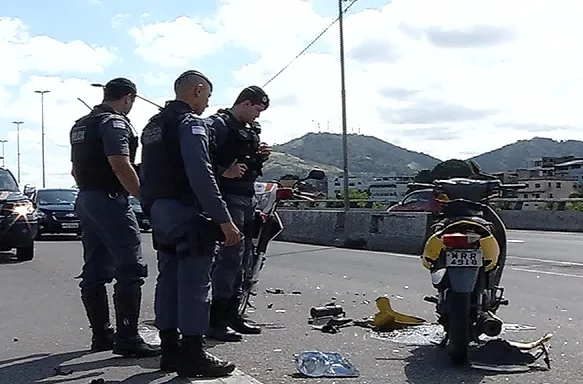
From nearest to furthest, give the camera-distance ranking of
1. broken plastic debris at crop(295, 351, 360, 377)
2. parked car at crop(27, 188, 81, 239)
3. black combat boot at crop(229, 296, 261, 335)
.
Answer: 1. broken plastic debris at crop(295, 351, 360, 377)
2. black combat boot at crop(229, 296, 261, 335)
3. parked car at crop(27, 188, 81, 239)

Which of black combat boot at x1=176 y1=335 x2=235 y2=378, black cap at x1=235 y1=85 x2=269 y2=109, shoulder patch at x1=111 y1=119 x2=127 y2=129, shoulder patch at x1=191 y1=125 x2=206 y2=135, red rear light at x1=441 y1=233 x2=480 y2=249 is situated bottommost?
black combat boot at x1=176 y1=335 x2=235 y2=378

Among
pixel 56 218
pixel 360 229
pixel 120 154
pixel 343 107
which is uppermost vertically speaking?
pixel 343 107

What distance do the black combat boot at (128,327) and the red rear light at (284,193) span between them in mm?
1801

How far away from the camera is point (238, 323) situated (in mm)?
7465

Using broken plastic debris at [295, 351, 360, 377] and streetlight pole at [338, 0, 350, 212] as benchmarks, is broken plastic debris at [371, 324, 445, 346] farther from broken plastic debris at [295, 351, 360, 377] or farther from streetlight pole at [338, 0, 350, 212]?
streetlight pole at [338, 0, 350, 212]

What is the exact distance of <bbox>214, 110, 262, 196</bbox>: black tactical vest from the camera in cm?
685

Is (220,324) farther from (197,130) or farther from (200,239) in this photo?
(197,130)

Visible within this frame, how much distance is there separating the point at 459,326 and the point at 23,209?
11.1 m

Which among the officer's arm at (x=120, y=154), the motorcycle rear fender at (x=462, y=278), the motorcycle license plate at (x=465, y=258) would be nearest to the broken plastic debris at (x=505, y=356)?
the motorcycle rear fender at (x=462, y=278)

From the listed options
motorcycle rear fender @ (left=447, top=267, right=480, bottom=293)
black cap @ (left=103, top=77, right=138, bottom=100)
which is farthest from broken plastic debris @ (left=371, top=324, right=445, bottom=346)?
black cap @ (left=103, top=77, right=138, bottom=100)

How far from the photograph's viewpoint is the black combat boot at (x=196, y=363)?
5539 millimetres

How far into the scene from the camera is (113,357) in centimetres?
639

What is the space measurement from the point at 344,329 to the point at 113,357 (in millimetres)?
2165

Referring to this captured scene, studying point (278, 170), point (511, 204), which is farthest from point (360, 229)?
point (278, 170)
